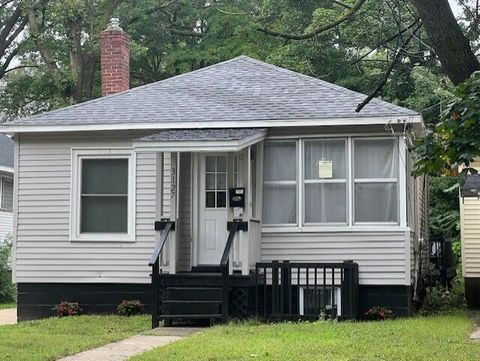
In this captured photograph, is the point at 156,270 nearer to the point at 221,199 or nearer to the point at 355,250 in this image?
the point at 221,199

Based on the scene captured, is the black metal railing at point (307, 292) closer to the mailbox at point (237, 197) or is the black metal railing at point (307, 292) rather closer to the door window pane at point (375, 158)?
the mailbox at point (237, 197)

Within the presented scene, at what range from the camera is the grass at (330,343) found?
8.66 m

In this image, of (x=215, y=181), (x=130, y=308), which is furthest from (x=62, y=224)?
(x=215, y=181)

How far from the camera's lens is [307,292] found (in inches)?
513

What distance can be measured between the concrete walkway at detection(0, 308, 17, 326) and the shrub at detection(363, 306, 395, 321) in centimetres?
615

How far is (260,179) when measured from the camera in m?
13.8

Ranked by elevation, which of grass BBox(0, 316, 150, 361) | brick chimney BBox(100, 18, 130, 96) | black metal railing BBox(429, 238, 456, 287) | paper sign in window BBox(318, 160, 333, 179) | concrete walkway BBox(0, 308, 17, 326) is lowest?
concrete walkway BBox(0, 308, 17, 326)

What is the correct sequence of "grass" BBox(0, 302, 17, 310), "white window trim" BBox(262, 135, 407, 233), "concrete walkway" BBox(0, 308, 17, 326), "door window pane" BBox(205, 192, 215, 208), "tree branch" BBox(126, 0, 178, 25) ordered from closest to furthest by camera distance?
"white window trim" BBox(262, 135, 407, 233) → "door window pane" BBox(205, 192, 215, 208) → "concrete walkway" BBox(0, 308, 17, 326) → "grass" BBox(0, 302, 17, 310) → "tree branch" BBox(126, 0, 178, 25)

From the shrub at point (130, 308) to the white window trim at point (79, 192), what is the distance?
1.08m

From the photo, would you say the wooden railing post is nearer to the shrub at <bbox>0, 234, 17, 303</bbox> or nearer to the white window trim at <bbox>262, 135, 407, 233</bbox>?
the white window trim at <bbox>262, 135, 407, 233</bbox>

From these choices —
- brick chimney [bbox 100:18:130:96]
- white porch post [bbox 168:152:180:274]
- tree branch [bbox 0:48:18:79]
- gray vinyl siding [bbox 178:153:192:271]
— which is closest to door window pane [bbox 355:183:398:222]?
gray vinyl siding [bbox 178:153:192:271]

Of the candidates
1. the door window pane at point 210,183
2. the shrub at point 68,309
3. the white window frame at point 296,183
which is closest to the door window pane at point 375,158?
the white window frame at point 296,183

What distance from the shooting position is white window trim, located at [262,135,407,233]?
1333 cm

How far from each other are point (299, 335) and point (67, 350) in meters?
2.96
